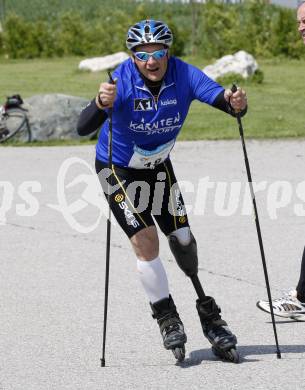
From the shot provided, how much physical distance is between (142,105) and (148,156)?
0.38 metres

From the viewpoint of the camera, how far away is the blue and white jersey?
5.94m

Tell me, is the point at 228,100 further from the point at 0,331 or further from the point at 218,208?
the point at 218,208

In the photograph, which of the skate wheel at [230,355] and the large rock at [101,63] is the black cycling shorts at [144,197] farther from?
the large rock at [101,63]

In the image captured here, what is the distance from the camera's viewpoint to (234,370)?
5820mm

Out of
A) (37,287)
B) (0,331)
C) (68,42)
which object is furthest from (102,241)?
(68,42)

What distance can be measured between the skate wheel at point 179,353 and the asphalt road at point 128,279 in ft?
0.16

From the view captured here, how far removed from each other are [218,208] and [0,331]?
5.14 meters

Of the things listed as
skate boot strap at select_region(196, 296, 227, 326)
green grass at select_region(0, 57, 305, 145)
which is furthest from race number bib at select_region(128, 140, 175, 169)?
green grass at select_region(0, 57, 305, 145)

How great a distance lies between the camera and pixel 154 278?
20.1ft

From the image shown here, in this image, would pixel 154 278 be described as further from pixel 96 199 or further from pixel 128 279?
pixel 96 199

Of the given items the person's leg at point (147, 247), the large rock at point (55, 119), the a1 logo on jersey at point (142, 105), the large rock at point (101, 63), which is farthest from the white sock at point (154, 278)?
the large rock at point (101, 63)

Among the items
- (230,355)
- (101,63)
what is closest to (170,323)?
(230,355)

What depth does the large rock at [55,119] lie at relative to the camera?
17469mm

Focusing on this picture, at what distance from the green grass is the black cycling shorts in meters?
10.9
